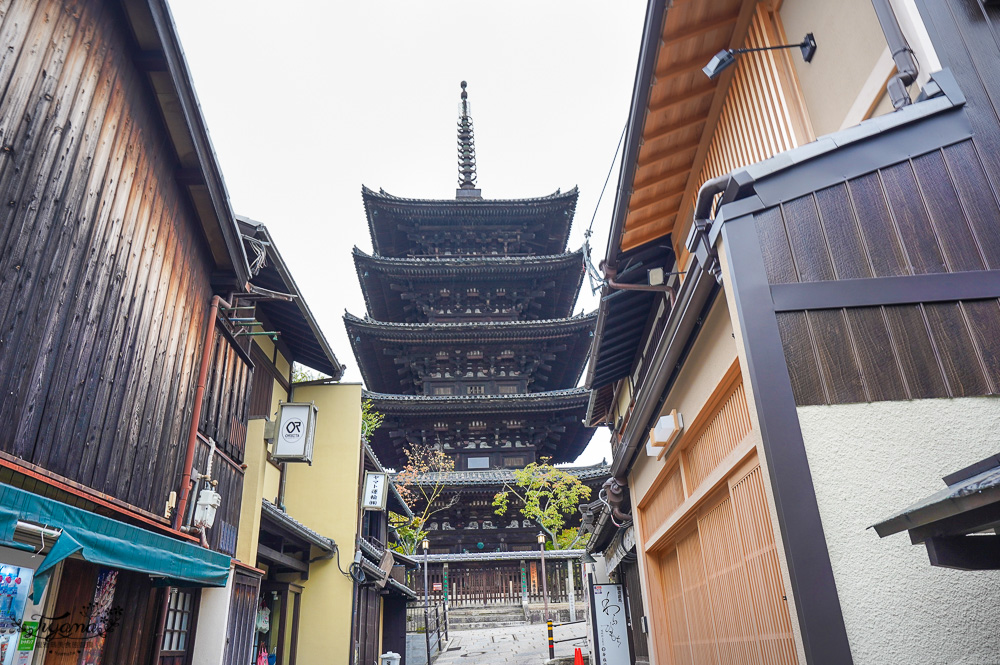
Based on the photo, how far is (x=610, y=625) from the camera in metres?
12.6

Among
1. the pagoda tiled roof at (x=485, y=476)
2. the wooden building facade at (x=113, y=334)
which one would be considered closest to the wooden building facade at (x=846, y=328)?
the wooden building facade at (x=113, y=334)

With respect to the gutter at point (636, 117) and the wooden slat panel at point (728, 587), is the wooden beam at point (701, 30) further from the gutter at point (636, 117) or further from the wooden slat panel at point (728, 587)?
the wooden slat panel at point (728, 587)

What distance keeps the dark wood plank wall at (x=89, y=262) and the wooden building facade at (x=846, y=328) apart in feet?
16.6

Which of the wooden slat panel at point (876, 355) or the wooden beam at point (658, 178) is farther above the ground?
the wooden beam at point (658, 178)

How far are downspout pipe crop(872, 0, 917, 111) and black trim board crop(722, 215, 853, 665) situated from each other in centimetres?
126

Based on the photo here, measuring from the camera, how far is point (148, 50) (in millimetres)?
7176

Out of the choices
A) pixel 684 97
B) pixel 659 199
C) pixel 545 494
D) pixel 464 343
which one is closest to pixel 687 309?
pixel 684 97

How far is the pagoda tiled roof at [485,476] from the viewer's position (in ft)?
Result: 87.4

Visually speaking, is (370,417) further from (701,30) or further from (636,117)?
(701,30)

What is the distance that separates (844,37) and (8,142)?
623 centimetres

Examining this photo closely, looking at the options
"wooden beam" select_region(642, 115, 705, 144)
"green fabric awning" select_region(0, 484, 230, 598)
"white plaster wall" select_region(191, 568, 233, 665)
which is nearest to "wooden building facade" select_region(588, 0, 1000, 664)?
"wooden beam" select_region(642, 115, 705, 144)

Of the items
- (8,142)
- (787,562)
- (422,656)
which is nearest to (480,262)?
(422,656)

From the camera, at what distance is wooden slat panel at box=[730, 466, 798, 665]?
4652 millimetres

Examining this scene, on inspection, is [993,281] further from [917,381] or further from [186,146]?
[186,146]
